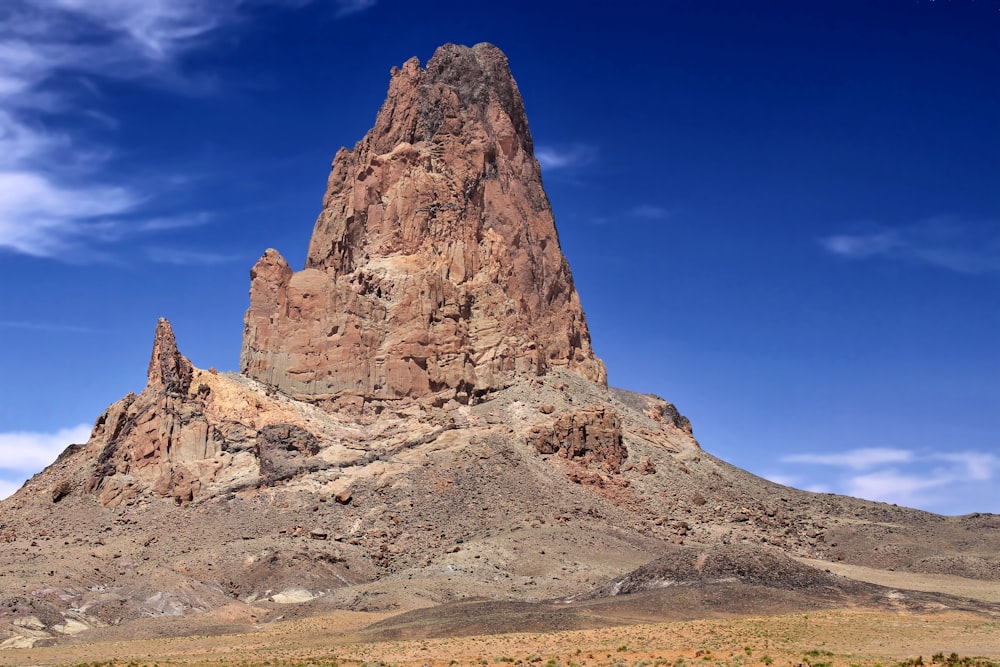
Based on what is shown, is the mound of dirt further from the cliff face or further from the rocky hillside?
the cliff face

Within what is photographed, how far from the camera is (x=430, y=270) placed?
122 metres

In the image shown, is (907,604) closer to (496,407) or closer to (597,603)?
(597,603)

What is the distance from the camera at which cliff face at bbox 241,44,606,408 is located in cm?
11844

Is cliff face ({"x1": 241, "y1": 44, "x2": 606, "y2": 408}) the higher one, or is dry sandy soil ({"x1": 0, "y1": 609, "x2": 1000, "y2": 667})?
cliff face ({"x1": 241, "y1": 44, "x2": 606, "y2": 408})

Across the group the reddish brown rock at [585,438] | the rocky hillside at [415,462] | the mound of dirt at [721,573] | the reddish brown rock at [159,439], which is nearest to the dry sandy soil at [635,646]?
the rocky hillside at [415,462]

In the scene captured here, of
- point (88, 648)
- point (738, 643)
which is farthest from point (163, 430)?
point (738, 643)

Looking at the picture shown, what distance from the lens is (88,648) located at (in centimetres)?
6650

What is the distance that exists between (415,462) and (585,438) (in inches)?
585

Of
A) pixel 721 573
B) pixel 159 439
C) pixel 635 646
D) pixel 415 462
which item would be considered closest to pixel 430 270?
pixel 415 462

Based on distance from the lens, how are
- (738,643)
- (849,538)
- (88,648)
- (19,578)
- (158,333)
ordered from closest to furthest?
1. (738,643)
2. (88,648)
3. (19,578)
4. (849,538)
5. (158,333)

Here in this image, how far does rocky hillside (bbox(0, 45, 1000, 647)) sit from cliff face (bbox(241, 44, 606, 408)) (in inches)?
8.8

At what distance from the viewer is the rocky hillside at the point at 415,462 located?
280 feet

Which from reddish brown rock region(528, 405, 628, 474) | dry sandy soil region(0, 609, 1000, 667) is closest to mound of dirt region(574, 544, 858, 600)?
dry sandy soil region(0, 609, 1000, 667)

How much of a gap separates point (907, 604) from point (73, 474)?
6906 centimetres
